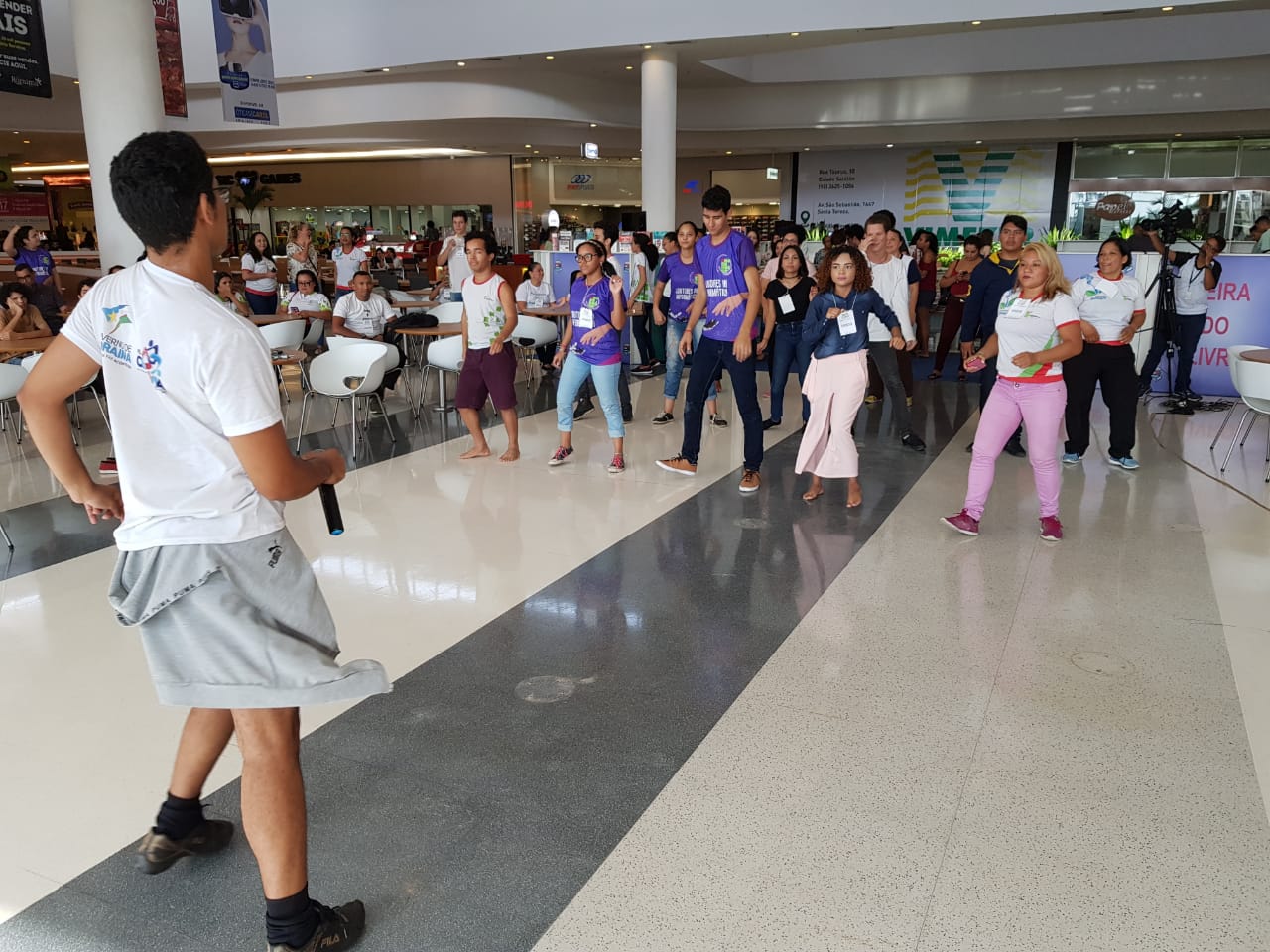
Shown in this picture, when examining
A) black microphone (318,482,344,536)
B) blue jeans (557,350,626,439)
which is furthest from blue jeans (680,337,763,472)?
black microphone (318,482,344,536)

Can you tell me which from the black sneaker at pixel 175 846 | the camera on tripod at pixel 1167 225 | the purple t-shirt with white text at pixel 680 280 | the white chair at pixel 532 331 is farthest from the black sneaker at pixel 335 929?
the camera on tripod at pixel 1167 225

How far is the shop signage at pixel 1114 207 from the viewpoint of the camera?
18359 mm

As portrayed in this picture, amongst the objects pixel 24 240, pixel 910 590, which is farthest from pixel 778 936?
pixel 24 240

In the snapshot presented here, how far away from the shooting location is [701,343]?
612cm

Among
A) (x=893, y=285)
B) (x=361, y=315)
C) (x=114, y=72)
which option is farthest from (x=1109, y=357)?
(x=114, y=72)

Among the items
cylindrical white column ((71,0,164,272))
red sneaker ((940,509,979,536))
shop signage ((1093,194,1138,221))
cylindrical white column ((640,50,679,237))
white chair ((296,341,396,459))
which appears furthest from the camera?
shop signage ((1093,194,1138,221))

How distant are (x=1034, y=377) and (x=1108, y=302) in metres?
2.00

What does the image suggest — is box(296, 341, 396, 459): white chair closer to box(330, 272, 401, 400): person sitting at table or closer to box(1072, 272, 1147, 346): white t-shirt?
box(330, 272, 401, 400): person sitting at table

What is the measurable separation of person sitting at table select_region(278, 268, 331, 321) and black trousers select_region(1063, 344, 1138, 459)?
22.5 ft

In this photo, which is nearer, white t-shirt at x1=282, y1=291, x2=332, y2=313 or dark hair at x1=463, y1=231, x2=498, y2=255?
dark hair at x1=463, y1=231, x2=498, y2=255

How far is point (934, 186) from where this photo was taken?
66.9 ft

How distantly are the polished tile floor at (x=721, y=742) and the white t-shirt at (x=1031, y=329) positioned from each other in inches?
36.0

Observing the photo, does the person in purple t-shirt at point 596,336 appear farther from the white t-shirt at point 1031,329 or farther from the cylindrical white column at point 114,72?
the cylindrical white column at point 114,72

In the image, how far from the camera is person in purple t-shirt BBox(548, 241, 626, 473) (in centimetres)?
639
